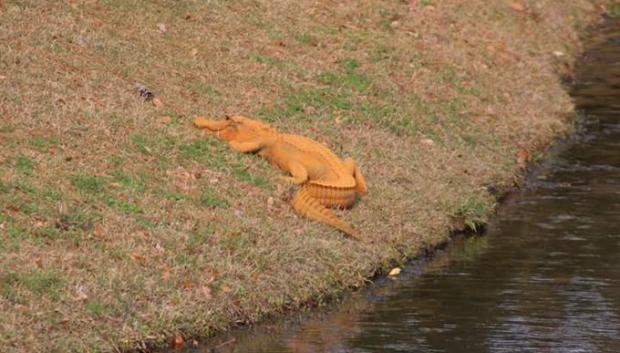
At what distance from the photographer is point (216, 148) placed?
44.9ft

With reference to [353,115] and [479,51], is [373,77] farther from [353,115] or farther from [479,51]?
[479,51]

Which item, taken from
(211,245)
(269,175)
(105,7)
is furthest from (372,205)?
(105,7)

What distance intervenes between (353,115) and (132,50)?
8.20 feet

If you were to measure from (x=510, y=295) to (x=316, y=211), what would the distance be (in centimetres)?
186

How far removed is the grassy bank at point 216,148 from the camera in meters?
10.3

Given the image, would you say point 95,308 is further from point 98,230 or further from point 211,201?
point 211,201

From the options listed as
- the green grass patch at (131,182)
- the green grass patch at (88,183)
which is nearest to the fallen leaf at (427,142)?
the green grass patch at (131,182)

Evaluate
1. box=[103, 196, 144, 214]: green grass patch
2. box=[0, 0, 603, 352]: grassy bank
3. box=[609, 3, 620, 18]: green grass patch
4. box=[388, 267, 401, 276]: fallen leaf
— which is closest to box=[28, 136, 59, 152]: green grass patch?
box=[0, 0, 603, 352]: grassy bank

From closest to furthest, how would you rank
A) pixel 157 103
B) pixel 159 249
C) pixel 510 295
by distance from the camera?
1. pixel 159 249
2. pixel 510 295
3. pixel 157 103

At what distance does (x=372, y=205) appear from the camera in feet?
44.1

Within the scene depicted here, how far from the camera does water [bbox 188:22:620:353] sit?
34.6 feet

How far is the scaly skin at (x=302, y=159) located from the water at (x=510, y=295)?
100 cm

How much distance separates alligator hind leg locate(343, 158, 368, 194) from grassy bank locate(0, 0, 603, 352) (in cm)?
18

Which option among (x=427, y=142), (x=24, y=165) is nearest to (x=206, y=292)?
(x=24, y=165)
